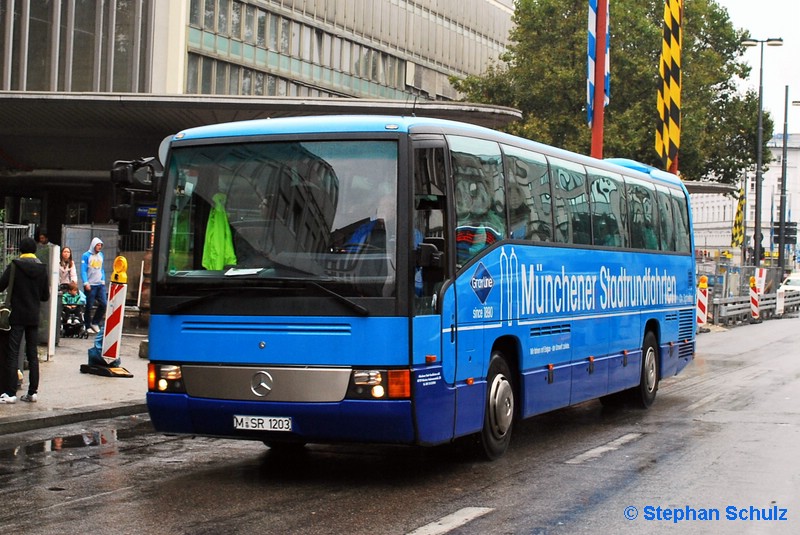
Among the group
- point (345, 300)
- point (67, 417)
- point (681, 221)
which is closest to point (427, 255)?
point (345, 300)

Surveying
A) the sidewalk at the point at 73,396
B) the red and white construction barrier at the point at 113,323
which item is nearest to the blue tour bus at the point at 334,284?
the sidewalk at the point at 73,396

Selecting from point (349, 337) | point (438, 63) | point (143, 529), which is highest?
point (438, 63)

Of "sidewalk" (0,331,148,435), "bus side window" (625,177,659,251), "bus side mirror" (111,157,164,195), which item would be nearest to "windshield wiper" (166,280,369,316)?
"bus side mirror" (111,157,164,195)

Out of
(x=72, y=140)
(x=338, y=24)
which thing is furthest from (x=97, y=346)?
(x=338, y=24)

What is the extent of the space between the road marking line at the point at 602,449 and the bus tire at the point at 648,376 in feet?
9.20

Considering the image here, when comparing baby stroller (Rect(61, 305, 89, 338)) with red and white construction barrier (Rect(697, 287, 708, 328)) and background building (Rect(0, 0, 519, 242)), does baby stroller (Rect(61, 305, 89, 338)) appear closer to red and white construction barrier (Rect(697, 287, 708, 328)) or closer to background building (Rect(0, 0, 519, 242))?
background building (Rect(0, 0, 519, 242))

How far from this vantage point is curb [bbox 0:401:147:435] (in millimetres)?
12242

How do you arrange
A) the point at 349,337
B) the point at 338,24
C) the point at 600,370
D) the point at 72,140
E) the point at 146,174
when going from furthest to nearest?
1. the point at 338,24
2. the point at 72,140
3. the point at 600,370
4. the point at 146,174
5. the point at 349,337

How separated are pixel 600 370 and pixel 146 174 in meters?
5.96

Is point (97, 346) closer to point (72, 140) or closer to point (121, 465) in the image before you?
point (121, 465)

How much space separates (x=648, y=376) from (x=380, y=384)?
7.53 m

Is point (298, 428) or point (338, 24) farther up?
point (338, 24)

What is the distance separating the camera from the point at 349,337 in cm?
882

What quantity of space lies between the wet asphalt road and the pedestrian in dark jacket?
1181 mm
